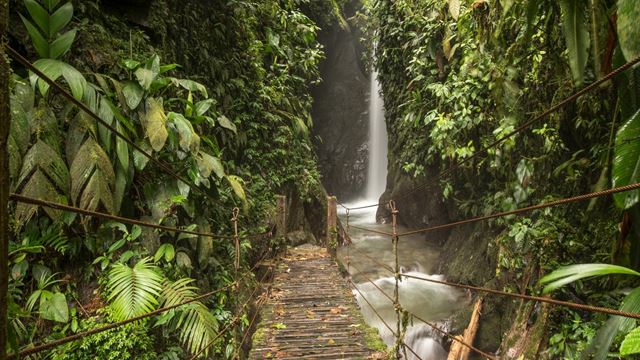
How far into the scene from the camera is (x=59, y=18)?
252 centimetres

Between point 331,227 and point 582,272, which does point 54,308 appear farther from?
point 331,227

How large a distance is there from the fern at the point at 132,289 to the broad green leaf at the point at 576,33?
2.86 m

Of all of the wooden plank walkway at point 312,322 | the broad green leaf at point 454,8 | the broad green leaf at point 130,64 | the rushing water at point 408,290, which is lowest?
the rushing water at point 408,290

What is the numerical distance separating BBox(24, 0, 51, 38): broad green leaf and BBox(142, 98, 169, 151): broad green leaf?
32.2 inches

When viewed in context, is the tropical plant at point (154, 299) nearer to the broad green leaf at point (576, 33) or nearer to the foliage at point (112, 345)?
the foliage at point (112, 345)

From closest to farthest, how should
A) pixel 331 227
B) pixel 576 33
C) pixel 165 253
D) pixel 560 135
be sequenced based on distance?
pixel 576 33
pixel 165 253
pixel 560 135
pixel 331 227

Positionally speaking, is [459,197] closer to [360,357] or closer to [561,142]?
[561,142]

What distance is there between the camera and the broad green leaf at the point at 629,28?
4.36 feet

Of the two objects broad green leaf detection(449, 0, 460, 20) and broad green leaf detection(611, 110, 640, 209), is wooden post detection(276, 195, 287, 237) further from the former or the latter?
broad green leaf detection(611, 110, 640, 209)

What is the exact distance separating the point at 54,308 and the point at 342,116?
18.6 m

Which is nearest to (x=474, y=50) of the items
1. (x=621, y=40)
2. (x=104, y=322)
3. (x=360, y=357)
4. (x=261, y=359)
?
(x=621, y=40)

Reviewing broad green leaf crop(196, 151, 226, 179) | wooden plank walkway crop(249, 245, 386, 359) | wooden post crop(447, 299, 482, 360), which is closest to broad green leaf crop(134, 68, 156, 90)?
broad green leaf crop(196, 151, 226, 179)

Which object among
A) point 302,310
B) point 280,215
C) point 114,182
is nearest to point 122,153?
point 114,182

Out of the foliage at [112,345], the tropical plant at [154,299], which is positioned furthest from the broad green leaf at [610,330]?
the foliage at [112,345]
